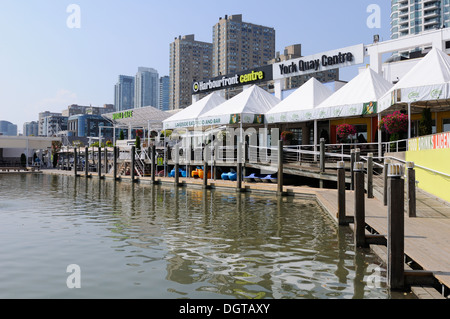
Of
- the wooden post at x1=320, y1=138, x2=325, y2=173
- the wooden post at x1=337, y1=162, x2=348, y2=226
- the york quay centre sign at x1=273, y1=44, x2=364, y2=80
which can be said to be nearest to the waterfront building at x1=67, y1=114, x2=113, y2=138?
the york quay centre sign at x1=273, y1=44, x2=364, y2=80

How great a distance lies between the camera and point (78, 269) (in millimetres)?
7086

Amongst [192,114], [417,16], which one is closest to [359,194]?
[192,114]

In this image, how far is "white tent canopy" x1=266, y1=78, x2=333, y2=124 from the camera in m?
21.9

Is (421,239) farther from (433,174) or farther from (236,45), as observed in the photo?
(236,45)

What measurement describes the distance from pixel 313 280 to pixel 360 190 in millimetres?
2131

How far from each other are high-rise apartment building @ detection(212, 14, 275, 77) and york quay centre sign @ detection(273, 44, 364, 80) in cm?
13000

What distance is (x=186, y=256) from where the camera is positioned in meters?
7.87

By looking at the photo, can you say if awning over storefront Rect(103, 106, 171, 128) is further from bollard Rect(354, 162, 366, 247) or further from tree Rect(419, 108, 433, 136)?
bollard Rect(354, 162, 366, 247)

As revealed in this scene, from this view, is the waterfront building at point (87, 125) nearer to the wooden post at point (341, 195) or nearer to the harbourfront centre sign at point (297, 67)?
the harbourfront centre sign at point (297, 67)
